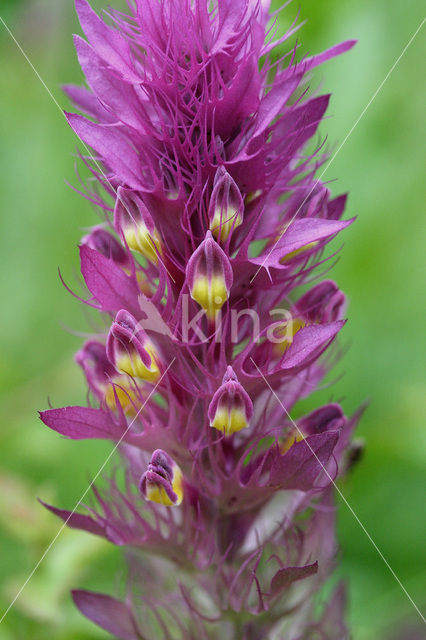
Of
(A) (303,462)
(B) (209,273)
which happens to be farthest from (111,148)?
(A) (303,462)

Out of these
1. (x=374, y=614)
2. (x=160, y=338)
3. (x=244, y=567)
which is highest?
(x=160, y=338)

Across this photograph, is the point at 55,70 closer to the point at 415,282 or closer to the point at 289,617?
the point at 415,282

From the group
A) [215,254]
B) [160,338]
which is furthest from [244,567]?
[215,254]

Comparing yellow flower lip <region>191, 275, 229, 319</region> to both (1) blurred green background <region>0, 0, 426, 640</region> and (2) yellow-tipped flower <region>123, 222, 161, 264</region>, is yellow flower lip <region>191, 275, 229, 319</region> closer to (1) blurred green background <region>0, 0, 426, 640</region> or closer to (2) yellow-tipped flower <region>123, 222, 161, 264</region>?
(2) yellow-tipped flower <region>123, 222, 161, 264</region>

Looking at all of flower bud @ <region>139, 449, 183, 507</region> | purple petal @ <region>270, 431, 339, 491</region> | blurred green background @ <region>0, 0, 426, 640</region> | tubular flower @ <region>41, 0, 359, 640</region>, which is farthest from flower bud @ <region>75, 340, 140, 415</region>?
blurred green background @ <region>0, 0, 426, 640</region>

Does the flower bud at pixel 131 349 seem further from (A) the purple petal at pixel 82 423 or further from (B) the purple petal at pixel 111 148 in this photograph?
(B) the purple petal at pixel 111 148
